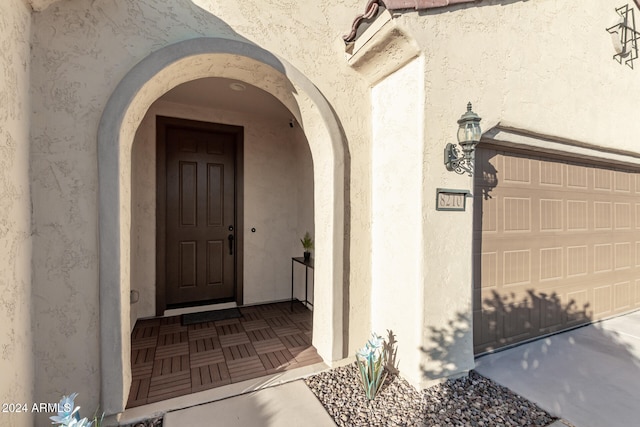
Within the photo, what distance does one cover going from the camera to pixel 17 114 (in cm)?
172

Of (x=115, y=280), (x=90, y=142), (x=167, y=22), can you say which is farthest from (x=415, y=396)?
(x=167, y=22)

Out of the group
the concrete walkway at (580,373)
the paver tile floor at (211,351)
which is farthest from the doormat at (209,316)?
the concrete walkway at (580,373)

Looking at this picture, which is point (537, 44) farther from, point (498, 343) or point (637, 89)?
point (498, 343)

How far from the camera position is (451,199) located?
8.35 feet

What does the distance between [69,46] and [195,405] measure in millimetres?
2810

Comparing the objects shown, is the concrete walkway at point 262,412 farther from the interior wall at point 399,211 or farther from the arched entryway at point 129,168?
the interior wall at point 399,211

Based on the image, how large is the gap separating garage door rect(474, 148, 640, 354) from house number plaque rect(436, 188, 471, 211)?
371 millimetres

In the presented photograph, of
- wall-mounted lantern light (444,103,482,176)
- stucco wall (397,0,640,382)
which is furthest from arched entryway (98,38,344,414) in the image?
wall-mounted lantern light (444,103,482,176)

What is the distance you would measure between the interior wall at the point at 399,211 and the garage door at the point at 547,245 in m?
0.87

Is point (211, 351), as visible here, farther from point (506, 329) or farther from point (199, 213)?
point (506, 329)

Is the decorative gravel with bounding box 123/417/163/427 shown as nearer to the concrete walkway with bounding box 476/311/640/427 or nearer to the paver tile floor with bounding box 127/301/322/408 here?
the paver tile floor with bounding box 127/301/322/408

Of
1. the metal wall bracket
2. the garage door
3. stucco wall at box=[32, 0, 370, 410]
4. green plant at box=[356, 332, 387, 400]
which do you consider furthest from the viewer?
the metal wall bracket

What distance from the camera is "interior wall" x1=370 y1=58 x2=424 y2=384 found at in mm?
2447

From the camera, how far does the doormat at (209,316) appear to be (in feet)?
12.7
